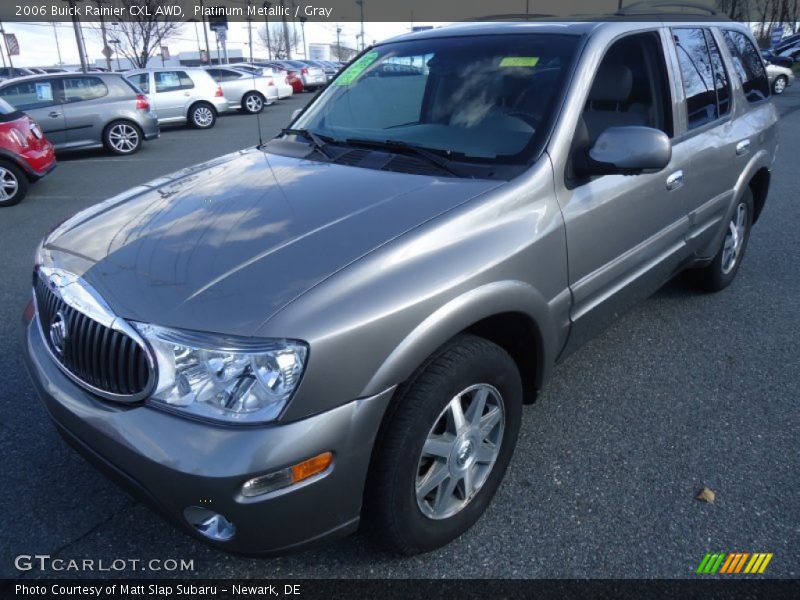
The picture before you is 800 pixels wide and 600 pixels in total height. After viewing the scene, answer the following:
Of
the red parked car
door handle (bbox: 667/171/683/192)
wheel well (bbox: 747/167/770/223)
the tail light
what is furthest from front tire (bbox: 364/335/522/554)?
the tail light

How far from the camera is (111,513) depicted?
2.46m

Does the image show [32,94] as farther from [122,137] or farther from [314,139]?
[314,139]

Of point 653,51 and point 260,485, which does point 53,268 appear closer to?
point 260,485

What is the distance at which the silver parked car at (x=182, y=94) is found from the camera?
1550cm

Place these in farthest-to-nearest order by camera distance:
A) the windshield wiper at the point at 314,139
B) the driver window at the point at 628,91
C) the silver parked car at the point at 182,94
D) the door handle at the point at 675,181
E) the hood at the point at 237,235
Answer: the silver parked car at the point at 182,94
the door handle at the point at 675,181
the windshield wiper at the point at 314,139
the driver window at the point at 628,91
the hood at the point at 237,235

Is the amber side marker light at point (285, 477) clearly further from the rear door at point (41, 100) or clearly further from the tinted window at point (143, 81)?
the tinted window at point (143, 81)

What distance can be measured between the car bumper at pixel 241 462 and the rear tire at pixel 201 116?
1575 cm

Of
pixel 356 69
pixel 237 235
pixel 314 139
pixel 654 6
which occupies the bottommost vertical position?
pixel 237 235

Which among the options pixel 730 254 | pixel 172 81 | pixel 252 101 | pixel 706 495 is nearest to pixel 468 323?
pixel 706 495

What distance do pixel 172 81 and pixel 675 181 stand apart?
15594 mm

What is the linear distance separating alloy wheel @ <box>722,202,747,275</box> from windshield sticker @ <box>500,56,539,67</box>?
7.60 ft

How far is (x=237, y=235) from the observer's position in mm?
2131

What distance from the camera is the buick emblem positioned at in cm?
207

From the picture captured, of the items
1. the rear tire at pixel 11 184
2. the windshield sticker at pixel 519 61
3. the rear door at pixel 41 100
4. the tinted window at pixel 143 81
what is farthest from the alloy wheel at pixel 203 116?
the windshield sticker at pixel 519 61
